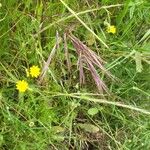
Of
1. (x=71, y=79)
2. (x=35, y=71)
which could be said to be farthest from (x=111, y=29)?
(x=35, y=71)

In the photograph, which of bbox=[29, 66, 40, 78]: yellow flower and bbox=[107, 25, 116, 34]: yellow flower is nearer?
bbox=[29, 66, 40, 78]: yellow flower

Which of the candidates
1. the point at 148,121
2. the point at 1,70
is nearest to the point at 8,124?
the point at 1,70

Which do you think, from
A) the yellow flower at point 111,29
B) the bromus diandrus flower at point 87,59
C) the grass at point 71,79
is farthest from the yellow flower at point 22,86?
the yellow flower at point 111,29

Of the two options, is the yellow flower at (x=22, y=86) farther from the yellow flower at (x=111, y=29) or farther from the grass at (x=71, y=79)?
A: the yellow flower at (x=111, y=29)

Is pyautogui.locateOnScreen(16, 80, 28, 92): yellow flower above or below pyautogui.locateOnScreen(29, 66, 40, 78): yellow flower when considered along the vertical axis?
below

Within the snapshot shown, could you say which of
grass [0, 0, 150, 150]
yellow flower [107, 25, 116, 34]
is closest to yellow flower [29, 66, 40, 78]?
grass [0, 0, 150, 150]

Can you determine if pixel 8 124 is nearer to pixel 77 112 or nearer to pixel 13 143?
pixel 13 143

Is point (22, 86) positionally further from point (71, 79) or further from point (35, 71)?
point (71, 79)

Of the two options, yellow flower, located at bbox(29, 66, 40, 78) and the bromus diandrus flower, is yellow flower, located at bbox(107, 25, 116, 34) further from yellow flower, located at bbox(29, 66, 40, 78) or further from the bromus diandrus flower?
yellow flower, located at bbox(29, 66, 40, 78)
